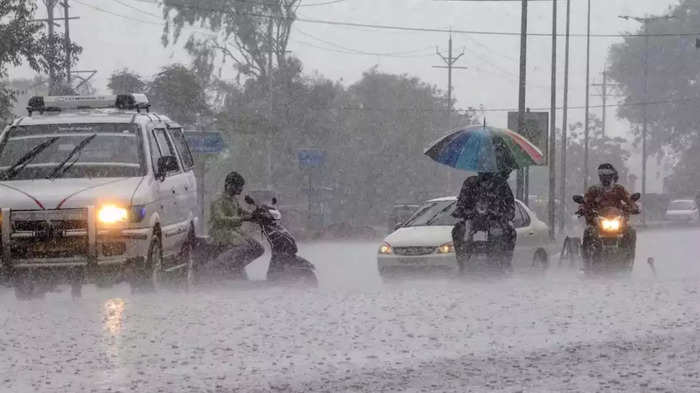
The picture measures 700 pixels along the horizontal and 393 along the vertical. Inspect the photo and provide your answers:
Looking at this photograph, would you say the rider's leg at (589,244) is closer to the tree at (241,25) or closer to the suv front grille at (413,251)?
the suv front grille at (413,251)

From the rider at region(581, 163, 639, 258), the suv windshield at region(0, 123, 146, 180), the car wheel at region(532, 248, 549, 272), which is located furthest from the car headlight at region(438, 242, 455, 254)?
the suv windshield at region(0, 123, 146, 180)

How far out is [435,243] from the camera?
65.8 feet

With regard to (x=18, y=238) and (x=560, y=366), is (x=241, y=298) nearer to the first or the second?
(x=18, y=238)

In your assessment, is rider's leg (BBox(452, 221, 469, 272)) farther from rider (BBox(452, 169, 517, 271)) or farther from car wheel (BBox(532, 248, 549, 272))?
car wheel (BBox(532, 248, 549, 272))

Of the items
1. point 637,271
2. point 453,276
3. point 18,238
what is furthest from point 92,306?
point 637,271

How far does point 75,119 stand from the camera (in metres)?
16.0

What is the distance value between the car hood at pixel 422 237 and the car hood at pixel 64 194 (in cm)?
631

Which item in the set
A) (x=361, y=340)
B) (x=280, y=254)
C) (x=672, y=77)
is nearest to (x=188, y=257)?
(x=280, y=254)

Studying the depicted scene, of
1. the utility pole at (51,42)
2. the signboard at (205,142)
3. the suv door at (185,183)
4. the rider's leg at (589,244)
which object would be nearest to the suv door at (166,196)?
the suv door at (185,183)

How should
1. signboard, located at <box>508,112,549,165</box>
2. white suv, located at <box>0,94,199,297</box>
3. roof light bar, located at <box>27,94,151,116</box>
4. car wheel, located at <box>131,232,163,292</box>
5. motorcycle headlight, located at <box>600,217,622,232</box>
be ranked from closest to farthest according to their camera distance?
white suv, located at <box>0,94,199,297</box> → car wheel, located at <box>131,232,163,292</box> → roof light bar, located at <box>27,94,151,116</box> → motorcycle headlight, located at <box>600,217,622,232</box> → signboard, located at <box>508,112,549,165</box>

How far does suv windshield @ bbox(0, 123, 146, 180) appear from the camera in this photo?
15.3 metres

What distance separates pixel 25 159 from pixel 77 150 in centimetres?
58

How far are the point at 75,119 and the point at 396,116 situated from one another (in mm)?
68347

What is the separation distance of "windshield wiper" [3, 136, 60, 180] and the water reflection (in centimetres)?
218
